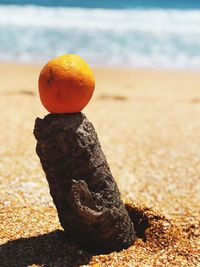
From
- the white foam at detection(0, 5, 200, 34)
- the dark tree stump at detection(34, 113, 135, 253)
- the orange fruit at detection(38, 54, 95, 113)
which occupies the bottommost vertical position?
the white foam at detection(0, 5, 200, 34)

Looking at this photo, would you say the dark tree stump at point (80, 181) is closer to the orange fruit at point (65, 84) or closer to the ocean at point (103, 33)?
the orange fruit at point (65, 84)

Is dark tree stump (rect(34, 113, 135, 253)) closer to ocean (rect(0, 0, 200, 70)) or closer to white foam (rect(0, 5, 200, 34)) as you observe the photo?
ocean (rect(0, 0, 200, 70))

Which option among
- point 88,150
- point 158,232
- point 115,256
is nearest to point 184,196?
point 158,232

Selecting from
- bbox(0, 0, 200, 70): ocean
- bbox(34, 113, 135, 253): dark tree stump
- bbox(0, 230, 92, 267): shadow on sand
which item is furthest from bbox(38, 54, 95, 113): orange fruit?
bbox(0, 0, 200, 70): ocean

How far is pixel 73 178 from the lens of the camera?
316 cm

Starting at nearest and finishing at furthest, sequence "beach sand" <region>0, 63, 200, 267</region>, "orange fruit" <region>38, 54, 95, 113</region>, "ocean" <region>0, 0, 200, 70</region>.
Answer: "orange fruit" <region>38, 54, 95, 113</region>, "beach sand" <region>0, 63, 200, 267</region>, "ocean" <region>0, 0, 200, 70</region>

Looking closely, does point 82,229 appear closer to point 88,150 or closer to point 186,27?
point 88,150

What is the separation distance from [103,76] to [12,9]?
714 inches

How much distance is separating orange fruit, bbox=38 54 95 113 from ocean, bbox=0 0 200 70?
1165 centimetres

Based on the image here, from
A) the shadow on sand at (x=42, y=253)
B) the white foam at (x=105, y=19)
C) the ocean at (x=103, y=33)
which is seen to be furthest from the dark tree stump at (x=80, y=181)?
the white foam at (x=105, y=19)

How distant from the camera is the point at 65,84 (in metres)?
3.02

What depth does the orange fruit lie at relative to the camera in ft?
9.92

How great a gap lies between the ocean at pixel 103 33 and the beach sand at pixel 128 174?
3.98m

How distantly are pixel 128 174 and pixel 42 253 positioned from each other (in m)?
2.40
